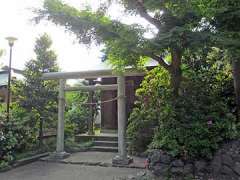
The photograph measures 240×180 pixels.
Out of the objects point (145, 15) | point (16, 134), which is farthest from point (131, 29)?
Result: point (16, 134)

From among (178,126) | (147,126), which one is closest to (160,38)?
(178,126)

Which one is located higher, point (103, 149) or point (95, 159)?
point (103, 149)

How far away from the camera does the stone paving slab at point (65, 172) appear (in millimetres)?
6570

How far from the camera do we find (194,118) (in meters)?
6.01

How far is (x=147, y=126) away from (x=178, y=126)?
3.05 metres

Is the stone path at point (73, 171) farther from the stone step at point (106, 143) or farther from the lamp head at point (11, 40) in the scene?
the lamp head at point (11, 40)

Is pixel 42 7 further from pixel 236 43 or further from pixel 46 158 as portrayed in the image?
pixel 46 158

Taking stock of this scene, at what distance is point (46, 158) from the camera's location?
8.76 meters

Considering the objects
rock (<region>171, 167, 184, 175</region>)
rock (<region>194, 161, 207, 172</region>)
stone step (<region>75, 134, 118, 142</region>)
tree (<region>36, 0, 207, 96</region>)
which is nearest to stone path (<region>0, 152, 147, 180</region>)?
rock (<region>171, 167, 184, 175</region>)

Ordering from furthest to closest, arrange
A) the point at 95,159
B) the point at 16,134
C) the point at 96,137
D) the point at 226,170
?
the point at 96,137 < the point at 95,159 < the point at 16,134 < the point at 226,170

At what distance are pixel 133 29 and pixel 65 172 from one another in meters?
4.20

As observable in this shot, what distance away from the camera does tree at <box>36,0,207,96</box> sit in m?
5.14

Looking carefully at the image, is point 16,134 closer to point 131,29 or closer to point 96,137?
point 96,137

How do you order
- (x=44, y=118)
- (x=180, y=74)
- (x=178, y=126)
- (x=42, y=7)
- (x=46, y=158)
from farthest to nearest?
(x=44, y=118)
(x=46, y=158)
(x=180, y=74)
(x=178, y=126)
(x=42, y=7)
